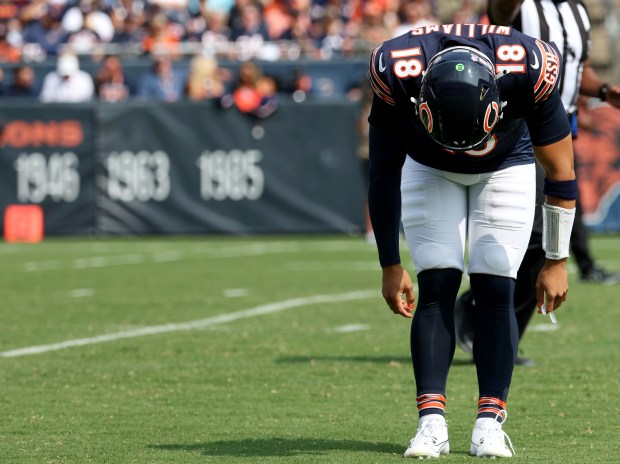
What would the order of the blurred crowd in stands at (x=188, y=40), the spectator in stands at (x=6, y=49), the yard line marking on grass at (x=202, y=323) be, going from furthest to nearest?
the spectator in stands at (x=6, y=49) < the blurred crowd in stands at (x=188, y=40) < the yard line marking on grass at (x=202, y=323)

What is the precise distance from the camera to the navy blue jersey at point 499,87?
4.41 meters

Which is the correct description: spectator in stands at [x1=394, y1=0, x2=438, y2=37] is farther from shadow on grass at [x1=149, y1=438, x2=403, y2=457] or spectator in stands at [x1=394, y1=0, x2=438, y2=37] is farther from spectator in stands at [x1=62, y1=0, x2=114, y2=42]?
shadow on grass at [x1=149, y1=438, x2=403, y2=457]

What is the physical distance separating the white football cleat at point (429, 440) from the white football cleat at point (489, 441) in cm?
10

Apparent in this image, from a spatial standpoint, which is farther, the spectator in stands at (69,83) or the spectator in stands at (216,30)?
the spectator in stands at (216,30)

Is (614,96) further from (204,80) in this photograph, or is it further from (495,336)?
(204,80)

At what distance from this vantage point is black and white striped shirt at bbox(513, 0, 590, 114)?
22.8ft

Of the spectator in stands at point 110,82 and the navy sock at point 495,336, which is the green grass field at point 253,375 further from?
the spectator in stands at point 110,82

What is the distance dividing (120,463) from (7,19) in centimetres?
1787

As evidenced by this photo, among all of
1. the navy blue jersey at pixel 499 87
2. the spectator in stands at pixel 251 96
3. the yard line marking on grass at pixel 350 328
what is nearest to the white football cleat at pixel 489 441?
the navy blue jersey at pixel 499 87

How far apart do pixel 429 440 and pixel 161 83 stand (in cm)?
1402

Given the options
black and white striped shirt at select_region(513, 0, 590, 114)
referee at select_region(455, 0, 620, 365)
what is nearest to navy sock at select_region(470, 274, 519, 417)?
referee at select_region(455, 0, 620, 365)

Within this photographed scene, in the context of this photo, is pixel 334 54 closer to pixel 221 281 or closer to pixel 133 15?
pixel 133 15

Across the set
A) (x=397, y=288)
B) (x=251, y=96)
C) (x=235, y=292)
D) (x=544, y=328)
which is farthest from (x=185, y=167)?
(x=397, y=288)

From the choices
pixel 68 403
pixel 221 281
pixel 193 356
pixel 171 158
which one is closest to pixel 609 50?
pixel 171 158
